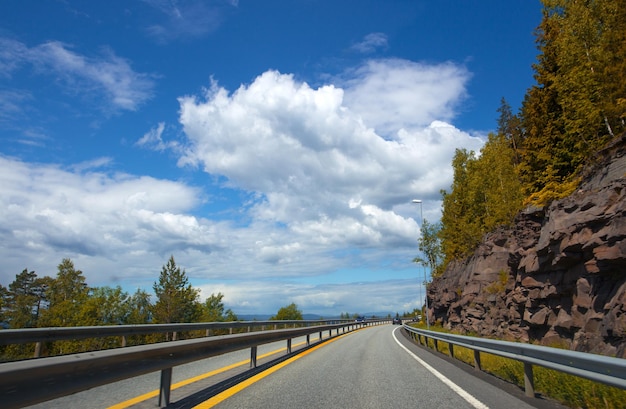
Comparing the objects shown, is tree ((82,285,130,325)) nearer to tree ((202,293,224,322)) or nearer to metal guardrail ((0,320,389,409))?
tree ((202,293,224,322))

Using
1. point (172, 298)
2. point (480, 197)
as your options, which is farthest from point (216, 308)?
point (480, 197)

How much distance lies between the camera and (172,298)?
66.4 meters

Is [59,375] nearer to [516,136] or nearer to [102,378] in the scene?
[102,378]

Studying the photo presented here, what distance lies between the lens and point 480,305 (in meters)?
30.2

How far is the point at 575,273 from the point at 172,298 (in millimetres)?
61678

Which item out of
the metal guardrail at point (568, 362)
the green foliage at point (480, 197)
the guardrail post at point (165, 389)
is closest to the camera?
Answer: the metal guardrail at point (568, 362)

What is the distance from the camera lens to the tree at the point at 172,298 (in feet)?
213

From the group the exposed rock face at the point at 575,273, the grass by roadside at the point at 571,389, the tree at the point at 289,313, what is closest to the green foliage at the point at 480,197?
the exposed rock face at the point at 575,273

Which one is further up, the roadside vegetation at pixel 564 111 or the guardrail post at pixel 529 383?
the roadside vegetation at pixel 564 111

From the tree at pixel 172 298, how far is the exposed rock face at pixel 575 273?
51.8 m

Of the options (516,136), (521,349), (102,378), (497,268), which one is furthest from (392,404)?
(516,136)

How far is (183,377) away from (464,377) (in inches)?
225

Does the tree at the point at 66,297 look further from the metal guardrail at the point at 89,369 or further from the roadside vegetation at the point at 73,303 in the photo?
the metal guardrail at the point at 89,369

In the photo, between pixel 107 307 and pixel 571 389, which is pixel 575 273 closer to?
pixel 571 389
